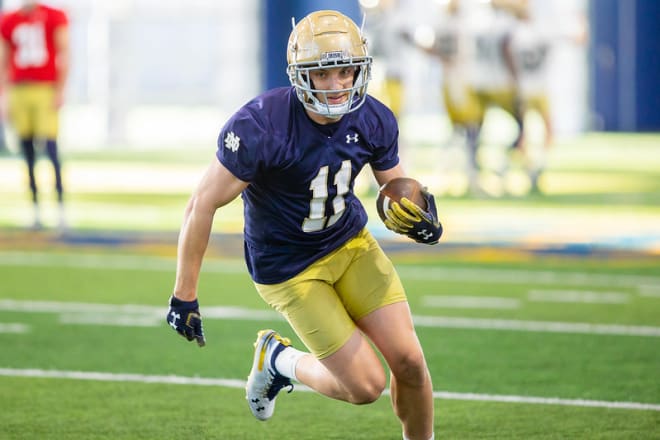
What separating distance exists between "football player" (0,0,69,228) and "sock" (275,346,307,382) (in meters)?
5.82

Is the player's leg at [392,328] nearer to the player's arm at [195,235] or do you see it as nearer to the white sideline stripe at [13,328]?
the player's arm at [195,235]

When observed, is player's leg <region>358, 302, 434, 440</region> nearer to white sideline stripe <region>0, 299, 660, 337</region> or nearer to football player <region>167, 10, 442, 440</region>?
football player <region>167, 10, 442, 440</region>

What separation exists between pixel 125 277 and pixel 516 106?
5.99 metres

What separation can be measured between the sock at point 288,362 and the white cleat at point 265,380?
0.02 m

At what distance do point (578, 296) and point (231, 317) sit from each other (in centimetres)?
209

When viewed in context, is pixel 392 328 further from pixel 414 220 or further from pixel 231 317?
pixel 231 317

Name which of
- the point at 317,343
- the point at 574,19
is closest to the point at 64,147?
the point at 574,19

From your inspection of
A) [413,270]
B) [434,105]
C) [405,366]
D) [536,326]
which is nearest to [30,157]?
[413,270]

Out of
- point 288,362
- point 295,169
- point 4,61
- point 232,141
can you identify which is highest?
point 232,141

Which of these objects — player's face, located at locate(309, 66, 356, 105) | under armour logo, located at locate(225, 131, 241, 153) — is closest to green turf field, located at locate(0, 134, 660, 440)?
under armour logo, located at locate(225, 131, 241, 153)

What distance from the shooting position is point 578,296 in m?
7.52

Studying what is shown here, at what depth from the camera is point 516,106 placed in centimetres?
1311

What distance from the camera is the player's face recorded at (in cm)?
402

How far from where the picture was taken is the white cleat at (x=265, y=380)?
4559mm
